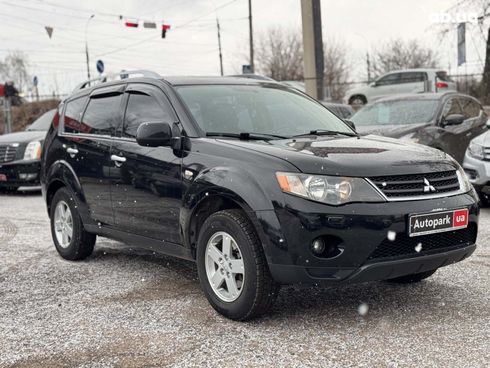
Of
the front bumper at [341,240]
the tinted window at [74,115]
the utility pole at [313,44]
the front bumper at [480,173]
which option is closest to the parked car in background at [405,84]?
the utility pole at [313,44]

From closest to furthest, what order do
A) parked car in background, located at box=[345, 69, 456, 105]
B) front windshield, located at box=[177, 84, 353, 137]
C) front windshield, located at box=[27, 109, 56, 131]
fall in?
1. front windshield, located at box=[177, 84, 353, 137]
2. front windshield, located at box=[27, 109, 56, 131]
3. parked car in background, located at box=[345, 69, 456, 105]

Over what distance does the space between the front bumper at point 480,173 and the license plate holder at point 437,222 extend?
425 centimetres

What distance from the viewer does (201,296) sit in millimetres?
4633

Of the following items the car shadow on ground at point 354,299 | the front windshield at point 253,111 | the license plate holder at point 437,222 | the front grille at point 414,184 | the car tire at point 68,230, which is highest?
the front windshield at point 253,111

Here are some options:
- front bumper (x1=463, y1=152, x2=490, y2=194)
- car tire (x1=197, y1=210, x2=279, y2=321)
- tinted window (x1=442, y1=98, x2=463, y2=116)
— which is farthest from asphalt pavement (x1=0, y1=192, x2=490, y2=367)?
tinted window (x1=442, y1=98, x2=463, y2=116)

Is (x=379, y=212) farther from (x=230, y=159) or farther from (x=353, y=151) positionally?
(x=230, y=159)

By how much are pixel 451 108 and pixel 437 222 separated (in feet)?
21.9

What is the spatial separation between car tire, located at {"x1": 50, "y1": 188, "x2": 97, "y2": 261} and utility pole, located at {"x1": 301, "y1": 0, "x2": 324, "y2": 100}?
8.91 meters

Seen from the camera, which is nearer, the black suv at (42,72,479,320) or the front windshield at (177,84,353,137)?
the black suv at (42,72,479,320)

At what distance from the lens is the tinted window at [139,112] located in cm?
492

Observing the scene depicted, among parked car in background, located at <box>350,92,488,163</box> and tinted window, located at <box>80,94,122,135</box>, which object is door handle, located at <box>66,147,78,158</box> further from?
parked car in background, located at <box>350,92,488,163</box>

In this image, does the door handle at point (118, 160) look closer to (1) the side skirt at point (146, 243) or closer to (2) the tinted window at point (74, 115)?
(1) the side skirt at point (146, 243)

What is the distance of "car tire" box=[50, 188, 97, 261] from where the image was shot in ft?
19.2

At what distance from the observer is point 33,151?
12.0 meters
